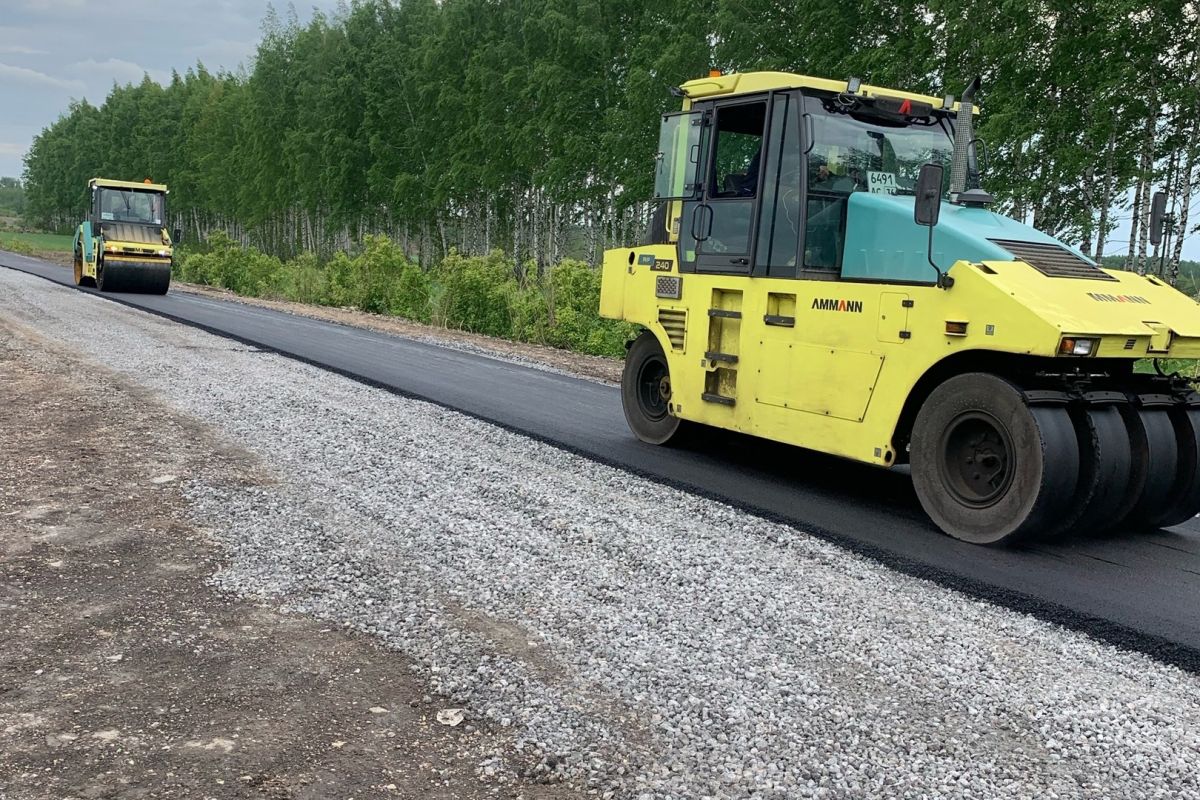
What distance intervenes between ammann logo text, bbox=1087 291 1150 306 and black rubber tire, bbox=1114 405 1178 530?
629 millimetres

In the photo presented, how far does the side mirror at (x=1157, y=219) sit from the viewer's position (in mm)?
5989

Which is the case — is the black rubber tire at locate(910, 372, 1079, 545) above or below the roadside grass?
below

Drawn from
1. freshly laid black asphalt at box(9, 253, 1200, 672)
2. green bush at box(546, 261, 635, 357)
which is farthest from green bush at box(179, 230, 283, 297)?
freshly laid black asphalt at box(9, 253, 1200, 672)

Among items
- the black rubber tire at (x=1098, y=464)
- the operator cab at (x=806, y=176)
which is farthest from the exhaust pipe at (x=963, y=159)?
the black rubber tire at (x=1098, y=464)

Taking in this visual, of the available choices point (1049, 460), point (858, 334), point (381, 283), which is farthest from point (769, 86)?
point (381, 283)

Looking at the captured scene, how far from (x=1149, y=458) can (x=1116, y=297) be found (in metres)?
0.94

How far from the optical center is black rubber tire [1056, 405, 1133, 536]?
5.47m

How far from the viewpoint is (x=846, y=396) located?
6.27 meters

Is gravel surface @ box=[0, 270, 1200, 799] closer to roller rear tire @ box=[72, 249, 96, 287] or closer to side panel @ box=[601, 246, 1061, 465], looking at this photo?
side panel @ box=[601, 246, 1061, 465]

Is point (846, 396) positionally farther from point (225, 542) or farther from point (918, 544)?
point (225, 542)

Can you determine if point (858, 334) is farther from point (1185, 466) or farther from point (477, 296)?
point (477, 296)

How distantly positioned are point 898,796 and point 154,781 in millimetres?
2196

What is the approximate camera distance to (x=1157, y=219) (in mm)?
6031

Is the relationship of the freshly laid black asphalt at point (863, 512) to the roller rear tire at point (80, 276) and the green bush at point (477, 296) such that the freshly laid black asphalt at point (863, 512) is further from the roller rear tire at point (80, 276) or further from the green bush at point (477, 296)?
the roller rear tire at point (80, 276)
